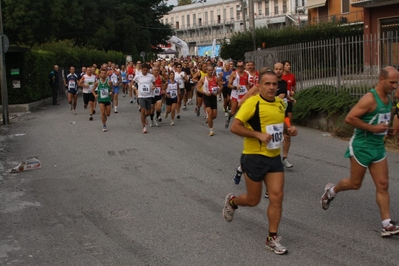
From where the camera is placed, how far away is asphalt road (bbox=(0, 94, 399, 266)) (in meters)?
5.77

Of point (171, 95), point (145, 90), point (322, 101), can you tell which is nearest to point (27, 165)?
point (145, 90)

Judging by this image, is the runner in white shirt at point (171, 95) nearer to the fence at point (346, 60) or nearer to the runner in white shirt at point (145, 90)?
the runner in white shirt at point (145, 90)

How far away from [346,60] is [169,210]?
9239mm

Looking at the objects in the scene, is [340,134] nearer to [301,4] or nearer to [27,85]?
[27,85]

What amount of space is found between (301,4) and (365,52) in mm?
72105

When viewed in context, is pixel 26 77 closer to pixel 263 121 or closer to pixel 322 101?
pixel 322 101

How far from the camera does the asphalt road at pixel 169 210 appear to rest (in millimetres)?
5773

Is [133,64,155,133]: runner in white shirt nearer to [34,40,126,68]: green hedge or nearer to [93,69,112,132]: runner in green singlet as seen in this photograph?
[93,69,112,132]: runner in green singlet

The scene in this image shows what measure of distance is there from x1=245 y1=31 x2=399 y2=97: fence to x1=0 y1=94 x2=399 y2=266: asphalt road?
6.66 ft

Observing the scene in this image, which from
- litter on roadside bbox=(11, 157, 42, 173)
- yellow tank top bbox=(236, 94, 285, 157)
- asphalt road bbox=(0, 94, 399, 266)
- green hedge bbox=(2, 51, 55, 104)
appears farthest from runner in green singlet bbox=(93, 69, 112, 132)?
yellow tank top bbox=(236, 94, 285, 157)

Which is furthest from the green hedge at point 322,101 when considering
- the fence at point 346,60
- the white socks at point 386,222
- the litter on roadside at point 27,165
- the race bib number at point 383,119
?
the white socks at point 386,222

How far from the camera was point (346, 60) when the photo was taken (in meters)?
15.2

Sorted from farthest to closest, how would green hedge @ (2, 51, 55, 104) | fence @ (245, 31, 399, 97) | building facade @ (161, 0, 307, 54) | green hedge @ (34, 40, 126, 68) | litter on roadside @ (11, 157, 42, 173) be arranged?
building facade @ (161, 0, 307, 54) < green hedge @ (34, 40, 126, 68) < green hedge @ (2, 51, 55, 104) < fence @ (245, 31, 399, 97) < litter on roadside @ (11, 157, 42, 173)

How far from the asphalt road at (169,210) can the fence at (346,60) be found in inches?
79.9
